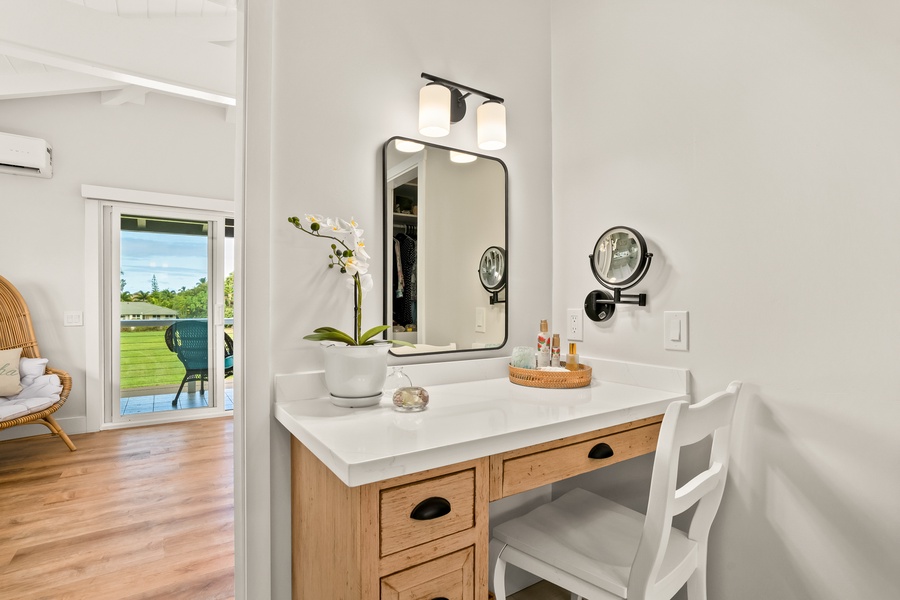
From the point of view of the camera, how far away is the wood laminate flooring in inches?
73.4

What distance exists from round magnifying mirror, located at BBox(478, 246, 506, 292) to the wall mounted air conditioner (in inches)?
157

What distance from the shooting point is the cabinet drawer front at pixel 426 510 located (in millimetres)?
854

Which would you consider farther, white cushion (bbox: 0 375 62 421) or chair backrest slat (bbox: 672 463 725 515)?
white cushion (bbox: 0 375 62 421)

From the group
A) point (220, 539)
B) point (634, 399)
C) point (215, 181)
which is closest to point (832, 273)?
point (634, 399)

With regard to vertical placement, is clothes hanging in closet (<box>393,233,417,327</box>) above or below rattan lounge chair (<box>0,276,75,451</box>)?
above

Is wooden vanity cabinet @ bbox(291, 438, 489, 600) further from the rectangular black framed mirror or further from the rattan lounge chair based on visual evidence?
the rattan lounge chair

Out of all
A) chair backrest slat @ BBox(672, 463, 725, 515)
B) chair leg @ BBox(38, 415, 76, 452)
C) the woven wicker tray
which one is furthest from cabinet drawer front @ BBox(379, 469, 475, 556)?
chair leg @ BBox(38, 415, 76, 452)

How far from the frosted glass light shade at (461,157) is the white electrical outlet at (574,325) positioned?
2.41 feet

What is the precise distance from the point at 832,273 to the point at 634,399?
602mm

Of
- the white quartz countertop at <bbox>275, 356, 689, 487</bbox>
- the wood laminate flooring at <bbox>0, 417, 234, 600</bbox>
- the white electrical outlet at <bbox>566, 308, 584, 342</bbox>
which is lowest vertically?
the wood laminate flooring at <bbox>0, 417, 234, 600</bbox>

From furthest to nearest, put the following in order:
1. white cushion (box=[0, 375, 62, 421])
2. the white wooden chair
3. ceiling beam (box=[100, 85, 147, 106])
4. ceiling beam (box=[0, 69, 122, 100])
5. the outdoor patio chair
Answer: the outdoor patio chair < ceiling beam (box=[100, 85, 147, 106]) < ceiling beam (box=[0, 69, 122, 100]) < white cushion (box=[0, 375, 62, 421]) < the white wooden chair

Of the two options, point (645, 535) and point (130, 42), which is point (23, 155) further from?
point (645, 535)

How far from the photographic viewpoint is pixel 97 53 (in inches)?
105

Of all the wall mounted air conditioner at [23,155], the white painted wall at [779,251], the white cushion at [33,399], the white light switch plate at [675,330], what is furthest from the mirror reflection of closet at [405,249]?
the wall mounted air conditioner at [23,155]
